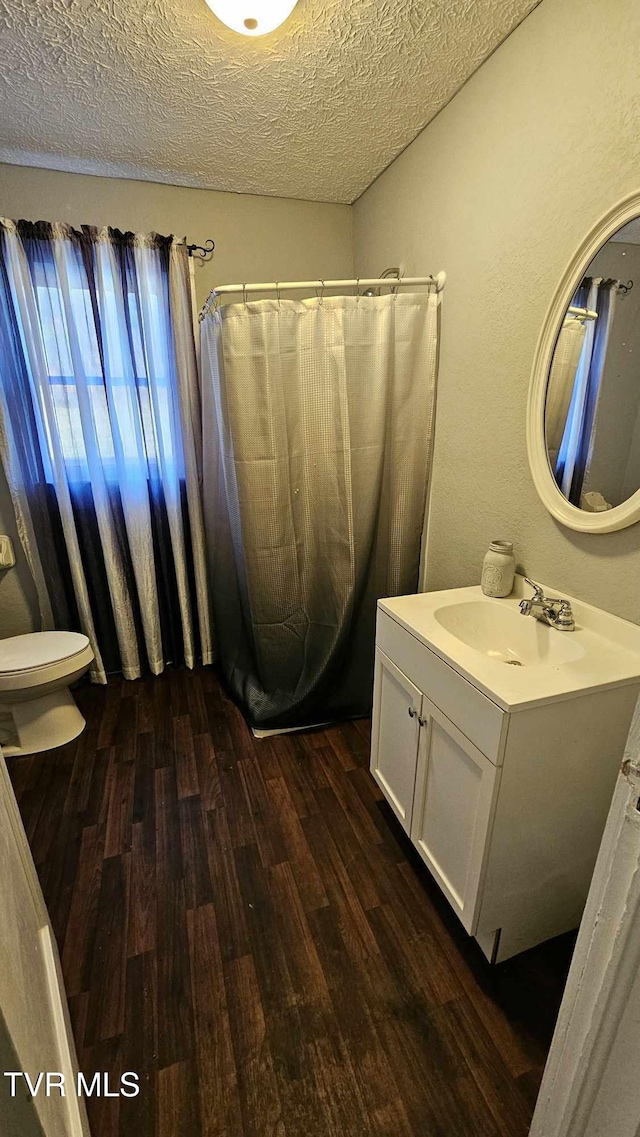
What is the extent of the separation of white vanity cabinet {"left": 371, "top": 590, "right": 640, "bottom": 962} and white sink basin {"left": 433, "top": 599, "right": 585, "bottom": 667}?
185 millimetres

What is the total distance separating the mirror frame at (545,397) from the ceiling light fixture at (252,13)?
935mm

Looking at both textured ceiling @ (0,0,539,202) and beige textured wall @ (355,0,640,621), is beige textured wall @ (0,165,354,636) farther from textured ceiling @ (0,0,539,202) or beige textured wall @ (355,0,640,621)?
beige textured wall @ (355,0,640,621)

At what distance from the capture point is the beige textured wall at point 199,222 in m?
1.96

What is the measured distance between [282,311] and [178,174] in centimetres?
92

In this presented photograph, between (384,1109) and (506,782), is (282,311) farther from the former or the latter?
(384,1109)

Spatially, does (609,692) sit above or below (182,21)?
below

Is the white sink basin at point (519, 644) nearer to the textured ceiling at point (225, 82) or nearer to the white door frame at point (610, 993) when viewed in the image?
the white door frame at point (610, 993)

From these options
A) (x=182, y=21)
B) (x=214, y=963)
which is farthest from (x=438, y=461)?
(x=214, y=963)

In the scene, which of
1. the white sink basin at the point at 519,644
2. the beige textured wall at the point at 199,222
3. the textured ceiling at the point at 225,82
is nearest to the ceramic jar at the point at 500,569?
the white sink basin at the point at 519,644

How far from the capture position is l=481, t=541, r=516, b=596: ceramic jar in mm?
1425

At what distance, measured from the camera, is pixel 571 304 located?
1214mm

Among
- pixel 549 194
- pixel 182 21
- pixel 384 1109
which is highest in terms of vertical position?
pixel 182 21

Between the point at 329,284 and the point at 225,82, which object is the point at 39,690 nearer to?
the point at 329,284

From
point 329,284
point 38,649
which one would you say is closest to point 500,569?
point 329,284
